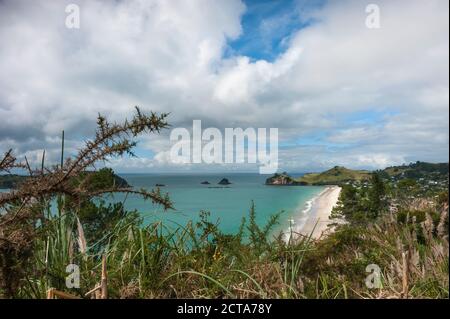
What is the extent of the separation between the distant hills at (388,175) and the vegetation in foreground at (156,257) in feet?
2.53

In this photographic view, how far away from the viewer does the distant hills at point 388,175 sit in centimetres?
482

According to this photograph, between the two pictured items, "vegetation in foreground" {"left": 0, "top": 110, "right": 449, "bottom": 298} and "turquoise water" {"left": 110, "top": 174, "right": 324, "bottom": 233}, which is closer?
"vegetation in foreground" {"left": 0, "top": 110, "right": 449, "bottom": 298}

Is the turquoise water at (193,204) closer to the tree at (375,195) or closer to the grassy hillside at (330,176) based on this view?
the tree at (375,195)

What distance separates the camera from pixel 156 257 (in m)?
2.61

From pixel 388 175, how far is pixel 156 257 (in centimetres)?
1311

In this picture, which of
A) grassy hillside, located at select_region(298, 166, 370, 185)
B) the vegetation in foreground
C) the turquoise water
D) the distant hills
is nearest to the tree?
the distant hills

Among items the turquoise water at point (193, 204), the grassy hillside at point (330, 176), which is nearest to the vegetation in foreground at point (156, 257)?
the turquoise water at point (193, 204)

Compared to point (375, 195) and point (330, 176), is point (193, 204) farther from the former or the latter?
point (330, 176)

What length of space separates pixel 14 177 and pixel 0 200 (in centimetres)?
23

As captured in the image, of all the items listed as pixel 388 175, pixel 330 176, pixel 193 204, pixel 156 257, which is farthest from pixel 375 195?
pixel 330 176

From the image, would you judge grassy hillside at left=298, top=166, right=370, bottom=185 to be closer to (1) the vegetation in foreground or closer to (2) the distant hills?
(2) the distant hills

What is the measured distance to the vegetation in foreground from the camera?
2045mm

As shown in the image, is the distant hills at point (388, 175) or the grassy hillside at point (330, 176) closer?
the distant hills at point (388, 175)

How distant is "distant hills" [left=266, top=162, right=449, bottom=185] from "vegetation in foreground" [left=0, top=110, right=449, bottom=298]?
0.77 metres
